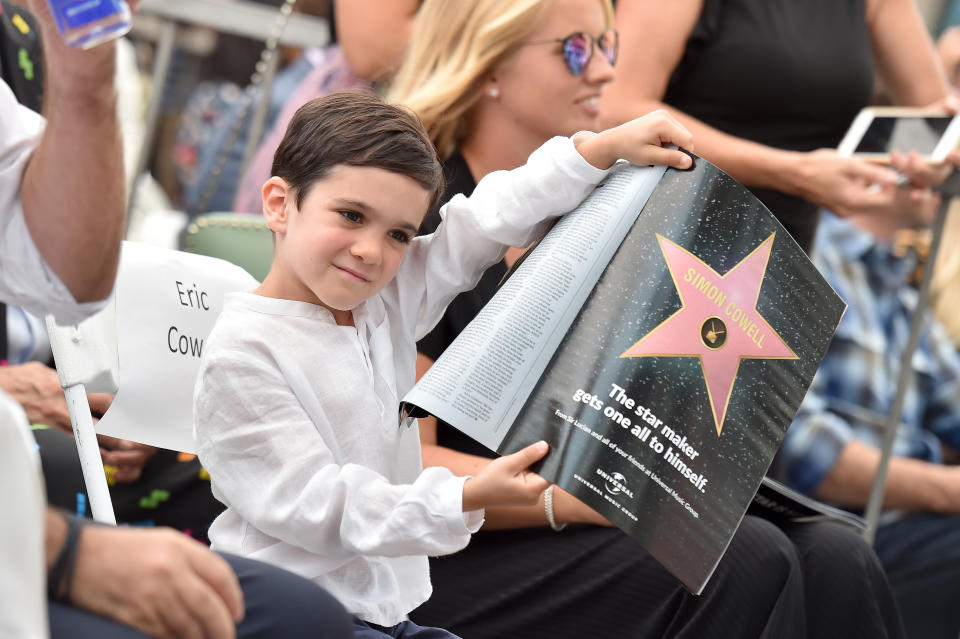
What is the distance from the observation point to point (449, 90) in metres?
2.08

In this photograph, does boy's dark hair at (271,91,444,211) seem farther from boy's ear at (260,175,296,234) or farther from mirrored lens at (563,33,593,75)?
mirrored lens at (563,33,593,75)

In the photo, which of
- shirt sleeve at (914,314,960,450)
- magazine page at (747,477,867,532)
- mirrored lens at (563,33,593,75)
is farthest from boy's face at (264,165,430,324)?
shirt sleeve at (914,314,960,450)

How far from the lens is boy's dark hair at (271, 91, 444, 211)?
149 centimetres

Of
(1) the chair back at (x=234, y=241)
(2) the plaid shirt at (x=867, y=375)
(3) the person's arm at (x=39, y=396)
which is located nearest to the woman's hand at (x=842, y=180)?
(2) the plaid shirt at (x=867, y=375)

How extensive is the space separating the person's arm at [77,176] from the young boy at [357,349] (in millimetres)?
204

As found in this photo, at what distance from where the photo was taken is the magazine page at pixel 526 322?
1.37m

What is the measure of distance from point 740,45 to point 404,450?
1451 millimetres

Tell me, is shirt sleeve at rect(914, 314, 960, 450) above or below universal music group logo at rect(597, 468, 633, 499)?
below

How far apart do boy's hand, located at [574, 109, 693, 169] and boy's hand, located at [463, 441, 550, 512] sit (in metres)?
0.41

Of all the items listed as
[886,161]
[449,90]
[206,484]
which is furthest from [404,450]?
[886,161]

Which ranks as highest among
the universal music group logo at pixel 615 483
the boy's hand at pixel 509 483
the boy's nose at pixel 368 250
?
the boy's nose at pixel 368 250

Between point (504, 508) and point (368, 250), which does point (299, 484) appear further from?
point (504, 508)

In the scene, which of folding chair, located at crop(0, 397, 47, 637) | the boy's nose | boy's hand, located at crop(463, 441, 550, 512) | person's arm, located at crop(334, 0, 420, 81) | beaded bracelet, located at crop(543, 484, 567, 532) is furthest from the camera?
person's arm, located at crop(334, 0, 420, 81)

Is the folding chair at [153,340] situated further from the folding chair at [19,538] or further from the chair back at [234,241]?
the folding chair at [19,538]
